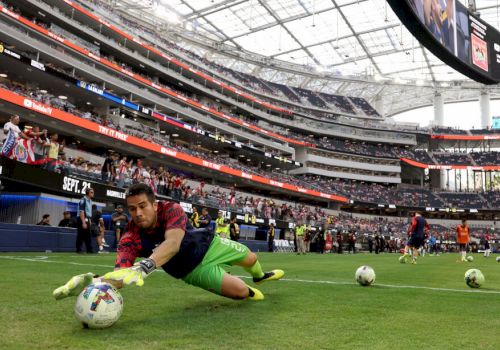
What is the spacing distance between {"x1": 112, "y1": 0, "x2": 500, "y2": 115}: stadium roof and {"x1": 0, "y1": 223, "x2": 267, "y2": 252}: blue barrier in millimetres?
42587

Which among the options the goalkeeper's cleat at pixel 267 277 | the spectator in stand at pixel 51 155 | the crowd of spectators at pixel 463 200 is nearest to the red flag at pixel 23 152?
the spectator in stand at pixel 51 155

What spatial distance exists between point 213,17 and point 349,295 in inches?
2439

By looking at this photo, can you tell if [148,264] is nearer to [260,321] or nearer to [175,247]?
[175,247]

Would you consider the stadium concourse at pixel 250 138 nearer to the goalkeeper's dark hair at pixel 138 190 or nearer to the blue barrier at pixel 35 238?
the blue barrier at pixel 35 238

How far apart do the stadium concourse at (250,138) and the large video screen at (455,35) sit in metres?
0.33

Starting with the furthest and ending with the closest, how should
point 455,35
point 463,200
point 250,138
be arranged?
1. point 463,200
2. point 250,138
3. point 455,35

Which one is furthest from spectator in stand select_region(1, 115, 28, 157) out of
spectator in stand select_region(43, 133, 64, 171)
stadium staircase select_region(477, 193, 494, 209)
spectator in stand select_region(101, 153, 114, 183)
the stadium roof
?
stadium staircase select_region(477, 193, 494, 209)

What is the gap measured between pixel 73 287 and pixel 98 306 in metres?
0.32

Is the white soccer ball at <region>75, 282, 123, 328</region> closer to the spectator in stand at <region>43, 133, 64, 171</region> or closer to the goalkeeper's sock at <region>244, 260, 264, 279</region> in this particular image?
the goalkeeper's sock at <region>244, 260, 264, 279</region>

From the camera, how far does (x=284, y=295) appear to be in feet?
18.0

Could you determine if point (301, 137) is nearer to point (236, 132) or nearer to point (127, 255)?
point (236, 132)

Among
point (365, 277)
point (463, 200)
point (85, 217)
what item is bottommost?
point (365, 277)

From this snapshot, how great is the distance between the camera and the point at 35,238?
15312mm

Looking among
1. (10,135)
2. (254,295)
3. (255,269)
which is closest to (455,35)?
(255,269)
